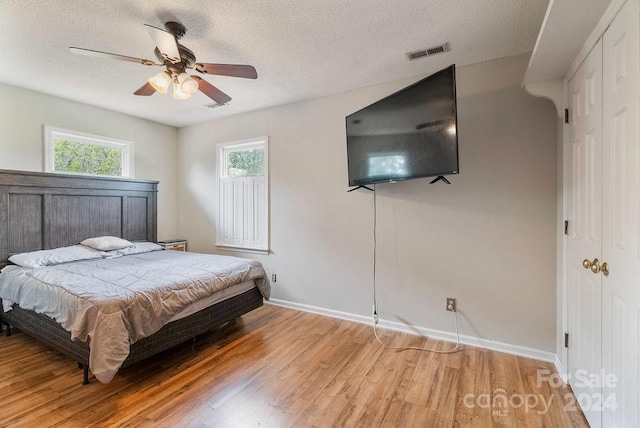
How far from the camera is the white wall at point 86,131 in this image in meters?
3.07

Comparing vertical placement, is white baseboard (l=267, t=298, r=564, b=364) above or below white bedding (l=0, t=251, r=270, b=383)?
below

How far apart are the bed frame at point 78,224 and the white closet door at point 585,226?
2637 millimetres

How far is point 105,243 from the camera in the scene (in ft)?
11.1

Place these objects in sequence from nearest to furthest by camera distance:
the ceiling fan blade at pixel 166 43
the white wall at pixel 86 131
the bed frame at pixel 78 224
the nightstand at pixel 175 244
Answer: the ceiling fan blade at pixel 166 43
the bed frame at pixel 78 224
the white wall at pixel 86 131
the nightstand at pixel 175 244

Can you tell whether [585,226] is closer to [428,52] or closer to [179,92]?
[428,52]

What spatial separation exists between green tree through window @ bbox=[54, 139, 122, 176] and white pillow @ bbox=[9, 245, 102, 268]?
3.42 ft

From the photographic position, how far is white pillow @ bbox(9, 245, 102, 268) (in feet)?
8.99

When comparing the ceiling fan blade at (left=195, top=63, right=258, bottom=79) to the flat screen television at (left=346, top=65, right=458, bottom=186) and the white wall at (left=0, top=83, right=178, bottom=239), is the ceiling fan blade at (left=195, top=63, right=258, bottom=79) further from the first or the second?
the white wall at (left=0, top=83, right=178, bottom=239)

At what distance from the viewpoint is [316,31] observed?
2.14m

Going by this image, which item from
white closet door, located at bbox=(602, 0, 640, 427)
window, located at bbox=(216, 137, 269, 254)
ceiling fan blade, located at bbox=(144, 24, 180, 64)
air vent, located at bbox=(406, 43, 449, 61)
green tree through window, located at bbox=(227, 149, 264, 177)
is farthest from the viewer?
green tree through window, located at bbox=(227, 149, 264, 177)

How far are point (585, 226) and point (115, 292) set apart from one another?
10.2ft

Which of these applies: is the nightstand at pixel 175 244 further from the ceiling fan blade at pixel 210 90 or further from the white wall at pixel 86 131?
the ceiling fan blade at pixel 210 90

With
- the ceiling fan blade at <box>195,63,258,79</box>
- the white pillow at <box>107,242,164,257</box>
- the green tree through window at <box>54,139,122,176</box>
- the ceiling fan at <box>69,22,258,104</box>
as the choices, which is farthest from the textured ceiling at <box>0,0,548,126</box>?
the white pillow at <box>107,242,164,257</box>

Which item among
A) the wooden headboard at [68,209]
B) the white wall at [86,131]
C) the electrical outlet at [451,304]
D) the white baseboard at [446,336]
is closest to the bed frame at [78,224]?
the wooden headboard at [68,209]
